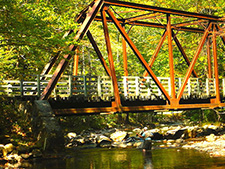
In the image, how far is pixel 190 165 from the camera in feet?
37.5

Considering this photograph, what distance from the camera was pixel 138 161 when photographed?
504 inches

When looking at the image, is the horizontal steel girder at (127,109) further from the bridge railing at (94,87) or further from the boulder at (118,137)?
the boulder at (118,137)

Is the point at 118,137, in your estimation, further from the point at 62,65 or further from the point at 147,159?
the point at 62,65

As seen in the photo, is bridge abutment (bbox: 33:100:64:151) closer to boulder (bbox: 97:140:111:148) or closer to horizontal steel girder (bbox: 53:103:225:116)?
horizontal steel girder (bbox: 53:103:225:116)

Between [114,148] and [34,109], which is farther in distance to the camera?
[114,148]

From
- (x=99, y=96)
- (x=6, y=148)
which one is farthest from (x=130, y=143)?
(x=6, y=148)

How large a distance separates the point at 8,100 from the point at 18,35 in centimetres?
300

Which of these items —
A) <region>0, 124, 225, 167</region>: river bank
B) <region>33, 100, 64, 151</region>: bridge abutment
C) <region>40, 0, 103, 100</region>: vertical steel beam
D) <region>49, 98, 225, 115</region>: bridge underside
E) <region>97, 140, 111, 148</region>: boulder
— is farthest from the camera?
<region>97, 140, 111, 148</region>: boulder

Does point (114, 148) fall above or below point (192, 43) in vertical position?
below

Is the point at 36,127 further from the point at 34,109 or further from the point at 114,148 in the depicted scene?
the point at 114,148

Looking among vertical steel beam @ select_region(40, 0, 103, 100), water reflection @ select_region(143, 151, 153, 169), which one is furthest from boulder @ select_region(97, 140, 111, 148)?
vertical steel beam @ select_region(40, 0, 103, 100)

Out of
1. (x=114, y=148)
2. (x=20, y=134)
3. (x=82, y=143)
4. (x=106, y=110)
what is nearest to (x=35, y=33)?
(x=20, y=134)

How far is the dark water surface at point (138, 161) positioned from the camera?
11391 millimetres

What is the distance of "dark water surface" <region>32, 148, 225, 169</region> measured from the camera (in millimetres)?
11391
